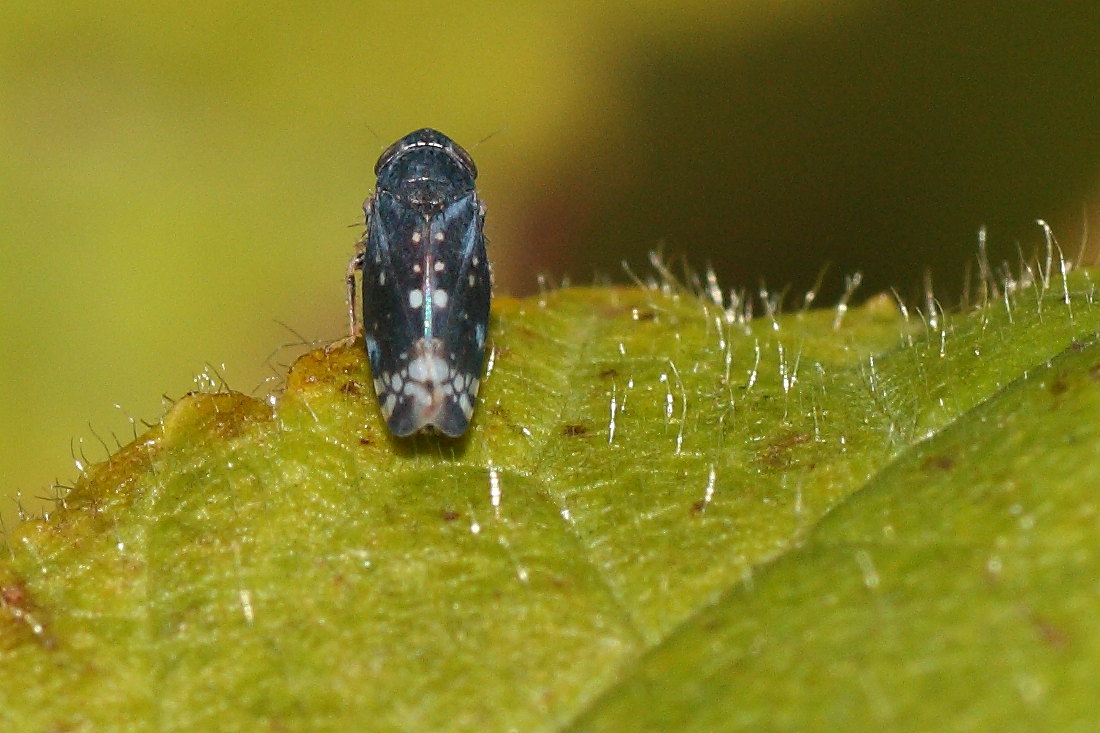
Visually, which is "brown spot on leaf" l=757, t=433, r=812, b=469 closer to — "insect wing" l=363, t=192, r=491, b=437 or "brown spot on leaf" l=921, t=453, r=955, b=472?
"brown spot on leaf" l=921, t=453, r=955, b=472

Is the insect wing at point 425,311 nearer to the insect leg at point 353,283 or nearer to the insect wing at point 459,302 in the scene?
the insect wing at point 459,302

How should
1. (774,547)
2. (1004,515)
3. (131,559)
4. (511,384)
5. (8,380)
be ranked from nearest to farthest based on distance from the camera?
1. (1004,515)
2. (774,547)
3. (131,559)
4. (511,384)
5. (8,380)

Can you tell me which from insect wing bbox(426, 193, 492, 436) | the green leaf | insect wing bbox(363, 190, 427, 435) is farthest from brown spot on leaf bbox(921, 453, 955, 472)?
insect wing bbox(363, 190, 427, 435)

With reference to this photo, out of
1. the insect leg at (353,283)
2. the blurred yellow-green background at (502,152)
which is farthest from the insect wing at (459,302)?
the blurred yellow-green background at (502,152)

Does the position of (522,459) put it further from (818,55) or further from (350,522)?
(818,55)

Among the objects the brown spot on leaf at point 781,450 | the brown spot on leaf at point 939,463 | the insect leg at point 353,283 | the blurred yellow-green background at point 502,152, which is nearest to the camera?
the brown spot on leaf at point 939,463

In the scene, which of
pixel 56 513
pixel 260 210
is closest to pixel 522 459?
pixel 56 513
